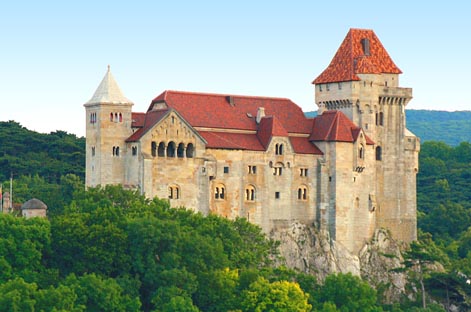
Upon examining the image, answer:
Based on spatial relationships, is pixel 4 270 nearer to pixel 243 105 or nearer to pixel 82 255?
pixel 82 255

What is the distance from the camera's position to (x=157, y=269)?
9919cm

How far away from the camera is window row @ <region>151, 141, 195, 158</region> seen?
10888 centimetres

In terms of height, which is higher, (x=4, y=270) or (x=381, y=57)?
(x=381, y=57)

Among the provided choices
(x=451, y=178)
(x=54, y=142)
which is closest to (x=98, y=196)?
(x=54, y=142)

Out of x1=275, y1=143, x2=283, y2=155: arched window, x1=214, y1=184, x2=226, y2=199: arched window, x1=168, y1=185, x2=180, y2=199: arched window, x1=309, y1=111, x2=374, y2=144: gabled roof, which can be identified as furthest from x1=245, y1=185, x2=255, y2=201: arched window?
x1=309, y1=111, x2=374, y2=144: gabled roof

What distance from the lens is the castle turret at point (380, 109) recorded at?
397ft

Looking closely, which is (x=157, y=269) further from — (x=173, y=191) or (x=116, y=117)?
(x=116, y=117)

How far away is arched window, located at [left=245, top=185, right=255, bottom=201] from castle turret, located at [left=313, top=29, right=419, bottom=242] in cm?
1179

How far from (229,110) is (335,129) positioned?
8.27m

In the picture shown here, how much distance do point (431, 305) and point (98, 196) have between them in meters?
26.0

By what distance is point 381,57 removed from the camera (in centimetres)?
12400

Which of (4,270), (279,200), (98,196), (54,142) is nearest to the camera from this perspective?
(4,270)

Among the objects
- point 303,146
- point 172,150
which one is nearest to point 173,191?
point 172,150

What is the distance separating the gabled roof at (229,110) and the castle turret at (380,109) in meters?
4.09
